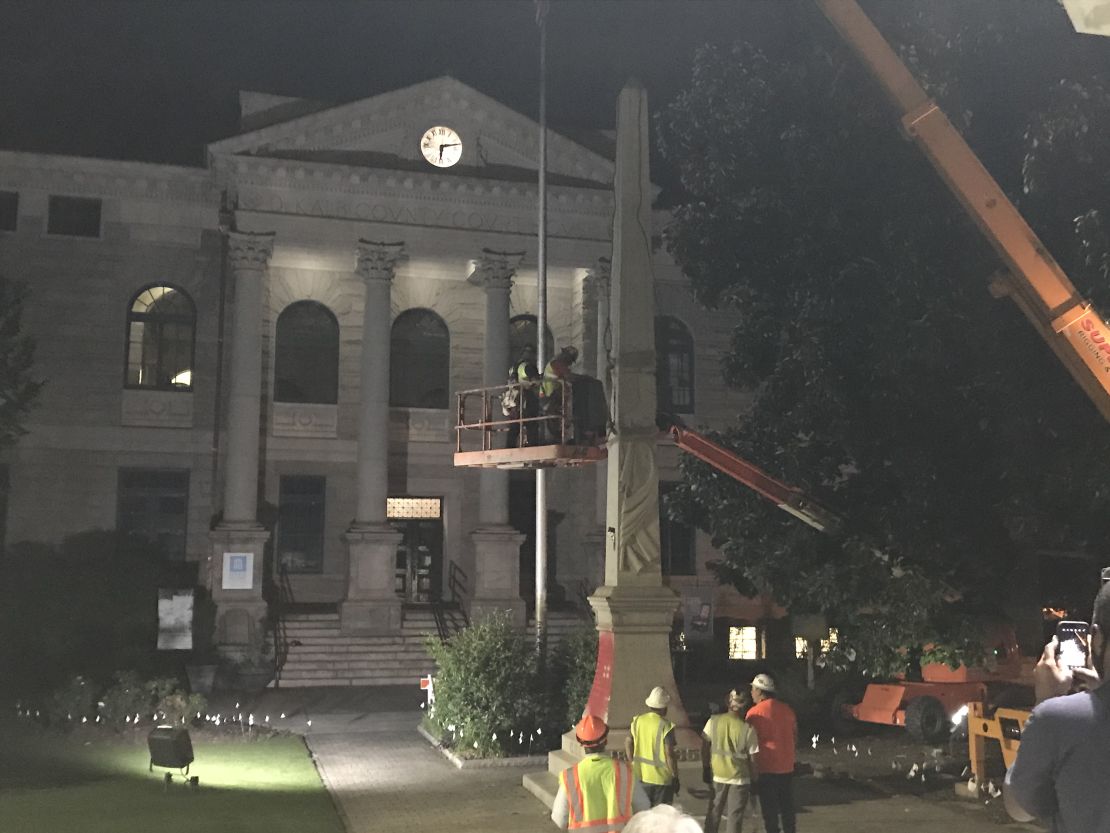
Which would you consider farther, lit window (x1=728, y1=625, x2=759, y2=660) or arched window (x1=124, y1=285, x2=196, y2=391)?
arched window (x1=124, y1=285, x2=196, y2=391)

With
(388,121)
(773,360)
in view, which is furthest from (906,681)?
(388,121)

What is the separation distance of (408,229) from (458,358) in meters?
4.61

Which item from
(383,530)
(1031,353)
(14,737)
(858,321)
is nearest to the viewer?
(1031,353)

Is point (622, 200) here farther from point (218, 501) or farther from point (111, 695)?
point (218, 501)

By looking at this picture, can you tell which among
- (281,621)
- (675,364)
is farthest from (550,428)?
(675,364)

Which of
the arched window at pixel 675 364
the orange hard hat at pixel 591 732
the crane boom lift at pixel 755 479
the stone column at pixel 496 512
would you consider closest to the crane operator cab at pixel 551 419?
the crane boom lift at pixel 755 479

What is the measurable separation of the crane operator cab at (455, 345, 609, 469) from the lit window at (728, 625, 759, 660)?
1841 centimetres

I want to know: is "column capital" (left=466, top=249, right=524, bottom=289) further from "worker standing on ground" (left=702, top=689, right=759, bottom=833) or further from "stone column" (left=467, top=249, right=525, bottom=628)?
"worker standing on ground" (left=702, top=689, right=759, bottom=833)

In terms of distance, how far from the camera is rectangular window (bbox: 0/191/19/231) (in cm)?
3052

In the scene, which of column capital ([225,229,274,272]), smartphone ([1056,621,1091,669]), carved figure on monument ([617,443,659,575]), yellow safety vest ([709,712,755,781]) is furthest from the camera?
column capital ([225,229,274,272])

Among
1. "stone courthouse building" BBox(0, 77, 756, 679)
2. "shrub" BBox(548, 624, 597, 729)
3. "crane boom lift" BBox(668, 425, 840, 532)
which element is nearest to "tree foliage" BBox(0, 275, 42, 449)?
"stone courthouse building" BBox(0, 77, 756, 679)

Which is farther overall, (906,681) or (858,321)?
(906,681)

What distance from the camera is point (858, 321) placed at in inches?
565

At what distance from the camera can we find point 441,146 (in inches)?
1252
